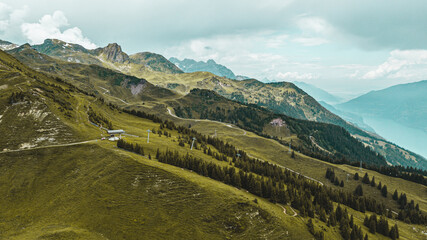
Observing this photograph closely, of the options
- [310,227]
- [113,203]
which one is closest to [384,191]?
[310,227]

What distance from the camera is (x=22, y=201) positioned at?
61.1 m

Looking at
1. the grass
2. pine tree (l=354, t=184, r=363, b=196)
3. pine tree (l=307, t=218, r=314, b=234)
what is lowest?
pine tree (l=354, t=184, r=363, b=196)

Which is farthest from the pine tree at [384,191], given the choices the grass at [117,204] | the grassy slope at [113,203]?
the grass at [117,204]

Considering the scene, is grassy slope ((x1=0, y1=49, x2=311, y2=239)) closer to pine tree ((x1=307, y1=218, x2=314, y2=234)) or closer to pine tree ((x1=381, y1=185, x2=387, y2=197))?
pine tree ((x1=307, y1=218, x2=314, y2=234))

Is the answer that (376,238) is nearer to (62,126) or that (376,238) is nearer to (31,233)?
(31,233)

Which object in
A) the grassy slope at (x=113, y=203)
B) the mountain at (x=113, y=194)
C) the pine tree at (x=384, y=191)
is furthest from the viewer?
the pine tree at (x=384, y=191)

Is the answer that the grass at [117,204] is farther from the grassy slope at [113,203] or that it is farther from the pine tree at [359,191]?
the pine tree at [359,191]

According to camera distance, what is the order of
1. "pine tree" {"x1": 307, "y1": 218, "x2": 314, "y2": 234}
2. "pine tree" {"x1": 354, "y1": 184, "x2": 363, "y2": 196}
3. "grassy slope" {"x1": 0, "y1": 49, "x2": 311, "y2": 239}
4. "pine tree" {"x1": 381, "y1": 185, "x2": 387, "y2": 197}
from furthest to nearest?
"pine tree" {"x1": 354, "y1": 184, "x2": 363, "y2": 196}
"pine tree" {"x1": 381, "y1": 185, "x2": 387, "y2": 197}
"pine tree" {"x1": 307, "y1": 218, "x2": 314, "y2": 234}
"grassy slope" {"x1": 0, "y1": 49, "x2": 311, "y2": 239}

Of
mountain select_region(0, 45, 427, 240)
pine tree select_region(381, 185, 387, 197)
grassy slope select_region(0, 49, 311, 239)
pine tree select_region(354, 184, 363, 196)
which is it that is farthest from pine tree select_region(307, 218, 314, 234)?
pine tree select_region(381, 185, 387, 197)

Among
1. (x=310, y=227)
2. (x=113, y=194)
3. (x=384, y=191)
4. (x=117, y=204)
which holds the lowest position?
(x=384, y=191)

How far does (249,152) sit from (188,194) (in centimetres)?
13811

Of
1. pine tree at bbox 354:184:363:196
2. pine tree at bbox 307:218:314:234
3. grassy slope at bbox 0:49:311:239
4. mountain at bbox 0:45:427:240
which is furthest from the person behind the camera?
pine tree at bbox 354:184:363:196

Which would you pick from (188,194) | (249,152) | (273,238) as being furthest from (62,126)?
(249,152)

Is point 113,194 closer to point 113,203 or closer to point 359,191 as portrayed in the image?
point 113,203
